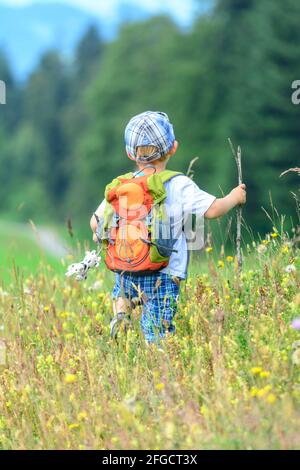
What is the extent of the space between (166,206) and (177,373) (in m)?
1.06

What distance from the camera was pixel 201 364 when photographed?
4.64 meters

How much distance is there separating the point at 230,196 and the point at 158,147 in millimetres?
489

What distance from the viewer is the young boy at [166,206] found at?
520cm

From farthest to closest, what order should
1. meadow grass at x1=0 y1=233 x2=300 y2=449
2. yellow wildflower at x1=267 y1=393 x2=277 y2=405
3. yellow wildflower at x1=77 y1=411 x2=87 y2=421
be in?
yellow wildflower at x1=77 y1=411 x2=87 y2=421
meadow grass at x1=0 y1=233 x2=300 y2=449
yellow wildflower at x1=267 y1=393 x2=277 y2=405

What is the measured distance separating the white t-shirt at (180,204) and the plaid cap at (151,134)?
18 centimetres

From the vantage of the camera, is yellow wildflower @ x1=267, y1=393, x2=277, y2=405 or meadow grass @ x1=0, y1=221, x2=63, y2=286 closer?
yellow wildflower @ x1=267, y1=393, x2=277, y2=405

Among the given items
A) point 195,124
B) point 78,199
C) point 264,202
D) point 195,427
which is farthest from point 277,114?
point 195,427

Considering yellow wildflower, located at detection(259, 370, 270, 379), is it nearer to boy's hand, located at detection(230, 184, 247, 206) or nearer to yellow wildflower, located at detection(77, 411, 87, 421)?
yellow wildflower, located at detection(77, 411, 87, 421)

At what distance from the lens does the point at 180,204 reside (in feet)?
17.3

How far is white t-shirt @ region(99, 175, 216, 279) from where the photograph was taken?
5215mm

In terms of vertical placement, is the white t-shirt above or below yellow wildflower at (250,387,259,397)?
above

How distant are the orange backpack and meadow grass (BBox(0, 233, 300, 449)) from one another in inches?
11.9

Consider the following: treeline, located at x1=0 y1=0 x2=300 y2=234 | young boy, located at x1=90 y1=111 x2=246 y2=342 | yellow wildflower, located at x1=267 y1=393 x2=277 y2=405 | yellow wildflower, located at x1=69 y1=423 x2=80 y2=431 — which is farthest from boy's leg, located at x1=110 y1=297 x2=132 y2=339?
treeline, located at x1=0 y1=0 x2=300 y2=234

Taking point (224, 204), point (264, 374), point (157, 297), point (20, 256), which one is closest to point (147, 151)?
point (224, 204)
